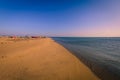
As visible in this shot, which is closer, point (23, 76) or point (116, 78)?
point (23, 76)

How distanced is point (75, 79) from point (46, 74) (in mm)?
1622

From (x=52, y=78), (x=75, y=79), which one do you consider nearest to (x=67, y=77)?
(x=75, y=79)

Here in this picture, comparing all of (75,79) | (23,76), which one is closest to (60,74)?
(75,79)

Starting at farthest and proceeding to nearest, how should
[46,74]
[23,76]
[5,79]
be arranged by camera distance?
1. [46,74]
2. [23,76]
3. [5,79]

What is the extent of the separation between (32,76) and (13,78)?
0.92 m

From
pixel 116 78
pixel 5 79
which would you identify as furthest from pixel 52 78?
pixel 116 78

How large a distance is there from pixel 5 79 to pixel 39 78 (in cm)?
162

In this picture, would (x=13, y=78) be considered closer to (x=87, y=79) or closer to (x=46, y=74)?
(x=46, y=74)

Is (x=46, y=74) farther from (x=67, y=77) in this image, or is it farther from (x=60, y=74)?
(x=67, y=77)

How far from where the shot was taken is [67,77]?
564cm

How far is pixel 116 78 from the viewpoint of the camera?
20.4 ft

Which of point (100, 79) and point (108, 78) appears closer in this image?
point (100, 79)

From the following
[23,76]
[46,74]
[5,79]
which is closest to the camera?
[5,79]

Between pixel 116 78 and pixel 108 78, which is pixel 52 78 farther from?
pixel 116 78
